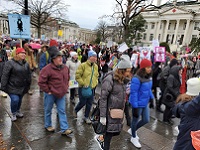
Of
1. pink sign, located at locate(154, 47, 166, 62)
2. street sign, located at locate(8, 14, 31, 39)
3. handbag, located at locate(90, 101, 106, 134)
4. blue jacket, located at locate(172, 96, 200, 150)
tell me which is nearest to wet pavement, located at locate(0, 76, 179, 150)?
handbag, located at locate(90, 101, 106, 134)

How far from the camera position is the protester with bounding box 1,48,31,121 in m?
3.82

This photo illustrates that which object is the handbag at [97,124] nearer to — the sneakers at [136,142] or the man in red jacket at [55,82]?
the man in red jacket at [55,82]

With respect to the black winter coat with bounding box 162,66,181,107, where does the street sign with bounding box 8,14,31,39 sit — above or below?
above

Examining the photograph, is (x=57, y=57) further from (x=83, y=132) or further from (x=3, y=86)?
(x=83, y=132)

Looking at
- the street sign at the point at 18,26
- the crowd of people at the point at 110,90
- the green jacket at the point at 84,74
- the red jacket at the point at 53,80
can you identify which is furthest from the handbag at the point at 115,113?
the street sign at the point at 18,26

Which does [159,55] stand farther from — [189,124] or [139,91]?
[189,124]

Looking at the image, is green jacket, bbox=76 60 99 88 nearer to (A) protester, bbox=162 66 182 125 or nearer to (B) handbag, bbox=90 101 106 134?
(B) handbag, bbox=90 101 106 134

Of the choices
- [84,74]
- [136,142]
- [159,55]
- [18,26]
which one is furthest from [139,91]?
[159,55]

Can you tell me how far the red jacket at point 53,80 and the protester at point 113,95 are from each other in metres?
1.15

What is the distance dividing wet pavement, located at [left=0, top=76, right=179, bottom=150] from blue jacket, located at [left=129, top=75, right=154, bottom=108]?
939mm

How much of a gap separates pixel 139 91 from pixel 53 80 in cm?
175

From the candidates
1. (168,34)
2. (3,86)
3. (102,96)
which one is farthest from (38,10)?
(168,34)

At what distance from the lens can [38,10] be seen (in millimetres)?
25141

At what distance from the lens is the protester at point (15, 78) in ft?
12.5
